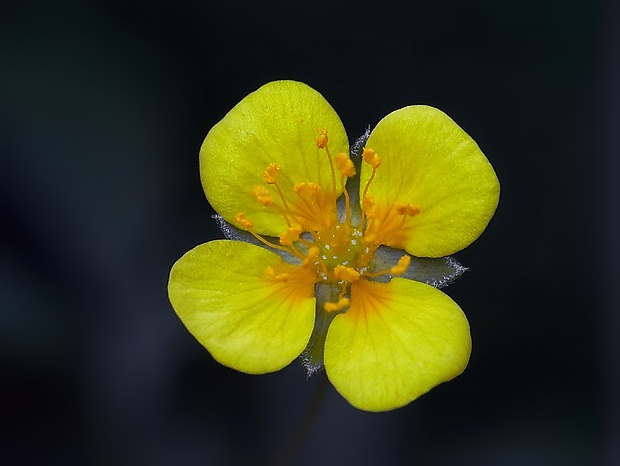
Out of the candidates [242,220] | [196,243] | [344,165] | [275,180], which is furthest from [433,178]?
[196,243]

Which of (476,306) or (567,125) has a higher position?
(567,125)

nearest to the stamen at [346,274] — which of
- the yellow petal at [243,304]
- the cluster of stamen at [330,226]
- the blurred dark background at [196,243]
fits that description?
the cluster of stamen at [330,226]

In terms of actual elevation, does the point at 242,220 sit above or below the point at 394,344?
above

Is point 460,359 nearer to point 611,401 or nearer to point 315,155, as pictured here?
point 315,155

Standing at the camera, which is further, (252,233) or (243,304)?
(252,233)

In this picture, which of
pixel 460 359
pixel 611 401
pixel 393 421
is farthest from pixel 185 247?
pixel 611 401

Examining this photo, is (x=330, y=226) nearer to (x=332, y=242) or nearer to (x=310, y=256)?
(x=332, y=242)

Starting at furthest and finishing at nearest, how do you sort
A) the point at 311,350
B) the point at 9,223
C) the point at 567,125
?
1. the point at 567,125
2. the point at 9,223
3. the point at 311,350
